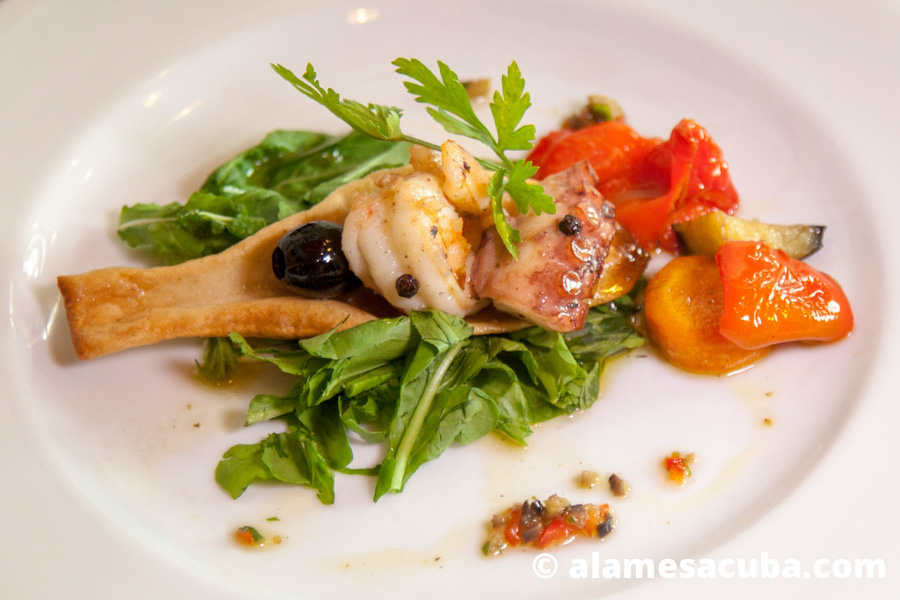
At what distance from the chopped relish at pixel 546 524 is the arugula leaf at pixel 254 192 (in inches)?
74.6

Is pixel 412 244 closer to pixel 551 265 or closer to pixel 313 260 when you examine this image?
pixel 313 260

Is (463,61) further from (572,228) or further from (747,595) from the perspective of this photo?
(747,595)

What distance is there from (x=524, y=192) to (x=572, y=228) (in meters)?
0.25

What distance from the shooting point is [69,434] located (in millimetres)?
3121

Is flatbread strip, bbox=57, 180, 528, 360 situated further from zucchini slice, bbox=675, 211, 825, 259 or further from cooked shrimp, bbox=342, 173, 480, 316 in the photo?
zucchini slice, bbox=675, 211, 825, 259

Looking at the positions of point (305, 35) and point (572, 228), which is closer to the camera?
point (572, 228)

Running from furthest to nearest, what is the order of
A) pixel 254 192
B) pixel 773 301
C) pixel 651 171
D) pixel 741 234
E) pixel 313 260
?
pixel 651 171 → pixel 254 192 → pixel 741 234 → pixel 773 301 → pixel 313 260

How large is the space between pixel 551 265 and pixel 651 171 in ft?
4.32

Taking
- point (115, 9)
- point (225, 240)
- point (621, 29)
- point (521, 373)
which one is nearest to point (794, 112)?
point (621, 29)

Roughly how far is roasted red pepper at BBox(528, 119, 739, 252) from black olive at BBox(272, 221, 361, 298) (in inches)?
58.5

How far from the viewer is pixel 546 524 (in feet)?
9.48

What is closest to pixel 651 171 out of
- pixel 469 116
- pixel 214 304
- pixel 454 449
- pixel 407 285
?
pixel 469 116

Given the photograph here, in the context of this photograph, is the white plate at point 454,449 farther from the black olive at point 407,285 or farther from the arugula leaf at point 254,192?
the black olive at point 407,285

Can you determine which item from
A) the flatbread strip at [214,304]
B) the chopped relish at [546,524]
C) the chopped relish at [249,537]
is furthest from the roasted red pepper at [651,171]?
the chopped relish at [249,537]
